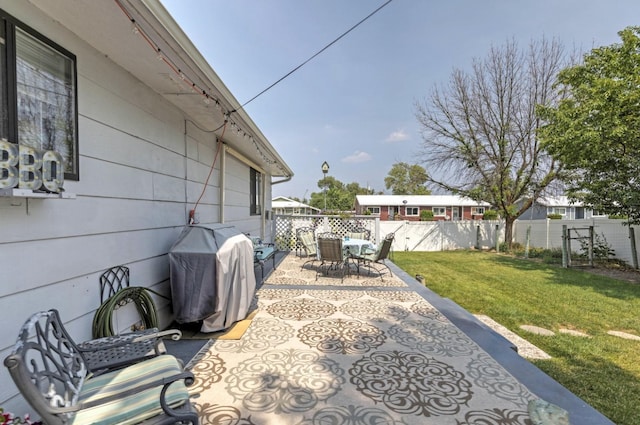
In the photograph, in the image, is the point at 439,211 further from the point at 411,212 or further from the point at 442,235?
the point at 442,235

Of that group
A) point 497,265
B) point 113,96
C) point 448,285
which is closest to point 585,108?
point 497,265

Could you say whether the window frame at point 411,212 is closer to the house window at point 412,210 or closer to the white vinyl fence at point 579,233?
the house window at point 412,210

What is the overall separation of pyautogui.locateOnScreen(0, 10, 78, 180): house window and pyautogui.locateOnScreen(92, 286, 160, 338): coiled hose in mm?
956

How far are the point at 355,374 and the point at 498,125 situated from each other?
13338 mm

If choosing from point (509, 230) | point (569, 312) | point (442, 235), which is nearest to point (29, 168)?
point (569, 312)

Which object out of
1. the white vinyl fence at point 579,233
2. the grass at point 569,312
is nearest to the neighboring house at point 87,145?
the grass at point 569,312

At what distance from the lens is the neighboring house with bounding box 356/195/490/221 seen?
26.3 m

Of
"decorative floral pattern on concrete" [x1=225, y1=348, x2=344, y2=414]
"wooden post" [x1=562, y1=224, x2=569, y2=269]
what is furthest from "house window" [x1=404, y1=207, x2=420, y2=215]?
"decorative floral pattern on concrete" [x1=225, y1=348, x2=344, y2=414]

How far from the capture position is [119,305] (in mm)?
2482

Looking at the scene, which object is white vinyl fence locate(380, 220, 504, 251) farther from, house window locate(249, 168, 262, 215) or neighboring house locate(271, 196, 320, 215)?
house window locate(249, 168, 262, 215)

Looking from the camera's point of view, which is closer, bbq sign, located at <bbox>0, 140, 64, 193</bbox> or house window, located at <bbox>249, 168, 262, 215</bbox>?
bbq sign, located at <bbox>0, 140, 64, 193</bbox>

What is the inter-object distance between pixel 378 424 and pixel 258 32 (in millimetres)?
6414

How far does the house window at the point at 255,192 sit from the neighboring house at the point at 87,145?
393 cm

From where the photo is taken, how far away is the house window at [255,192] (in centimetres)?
752
